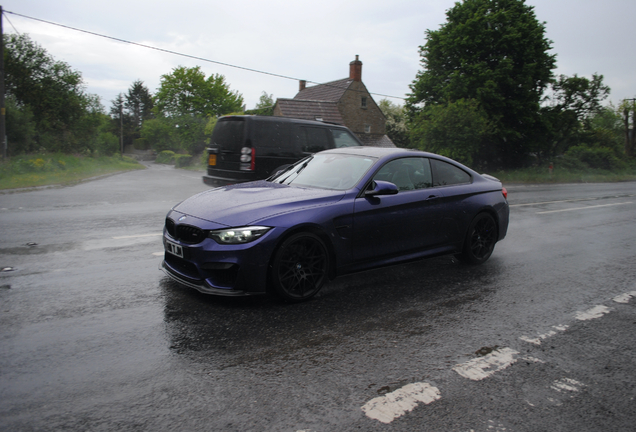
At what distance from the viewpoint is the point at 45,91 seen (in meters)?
34.3

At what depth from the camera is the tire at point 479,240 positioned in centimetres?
591

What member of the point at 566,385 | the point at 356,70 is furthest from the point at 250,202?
the point at 356,70

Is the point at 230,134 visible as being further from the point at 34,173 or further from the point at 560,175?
the point at 560,175

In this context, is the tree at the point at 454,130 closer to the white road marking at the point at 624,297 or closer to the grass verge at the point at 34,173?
the grass verge at the point at 34,173

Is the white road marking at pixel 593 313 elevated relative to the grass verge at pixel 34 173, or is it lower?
lower

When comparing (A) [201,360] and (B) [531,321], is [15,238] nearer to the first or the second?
(A) [201,360]

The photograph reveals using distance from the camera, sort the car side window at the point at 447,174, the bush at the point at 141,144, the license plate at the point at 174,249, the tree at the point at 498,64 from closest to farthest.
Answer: the license plate at the point at 174,249 → the car side window at the point at 447,174 → the tree at the point at 498,64 → the bush at the point at 141,144

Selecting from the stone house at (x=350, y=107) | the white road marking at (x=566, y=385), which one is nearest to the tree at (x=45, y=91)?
the stone house at (x=350, y=107)

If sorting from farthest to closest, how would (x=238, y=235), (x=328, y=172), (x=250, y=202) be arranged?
(x=328, y=172) < (x=250, y=202) < (x=238, y=235)

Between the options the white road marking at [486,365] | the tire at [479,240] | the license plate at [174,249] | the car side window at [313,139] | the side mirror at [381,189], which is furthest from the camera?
the car side window at [313,139]

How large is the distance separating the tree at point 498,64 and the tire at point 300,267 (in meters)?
28.5

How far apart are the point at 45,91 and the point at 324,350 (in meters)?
38.9

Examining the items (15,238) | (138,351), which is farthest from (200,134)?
(138,351)

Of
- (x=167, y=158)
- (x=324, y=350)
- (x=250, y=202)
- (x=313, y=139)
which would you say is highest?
(x=313, y=139)
